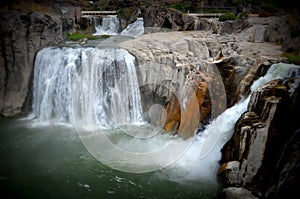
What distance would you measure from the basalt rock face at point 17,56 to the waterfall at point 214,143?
9089 mm

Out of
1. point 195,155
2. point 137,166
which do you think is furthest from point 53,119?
point 195,155

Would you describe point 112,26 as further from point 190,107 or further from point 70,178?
point 70,178

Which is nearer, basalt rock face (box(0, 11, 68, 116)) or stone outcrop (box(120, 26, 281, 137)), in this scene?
stone outcrop (box(120, 26, 281, 137))

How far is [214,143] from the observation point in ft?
33.7

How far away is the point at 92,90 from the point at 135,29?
9.29 metres

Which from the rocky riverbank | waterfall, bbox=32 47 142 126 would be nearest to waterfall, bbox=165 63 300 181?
the rocky riverbank

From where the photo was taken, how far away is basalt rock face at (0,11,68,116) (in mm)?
14265

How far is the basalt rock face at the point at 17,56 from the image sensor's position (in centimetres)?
1426

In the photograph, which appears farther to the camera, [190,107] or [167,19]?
[167,19]

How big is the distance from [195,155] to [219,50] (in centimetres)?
611

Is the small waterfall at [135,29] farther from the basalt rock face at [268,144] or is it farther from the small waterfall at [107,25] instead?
the basalt rock face at [268,144]

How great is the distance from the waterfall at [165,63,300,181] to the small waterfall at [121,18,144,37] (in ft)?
40.8

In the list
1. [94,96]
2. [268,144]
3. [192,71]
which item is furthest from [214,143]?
[94,96]

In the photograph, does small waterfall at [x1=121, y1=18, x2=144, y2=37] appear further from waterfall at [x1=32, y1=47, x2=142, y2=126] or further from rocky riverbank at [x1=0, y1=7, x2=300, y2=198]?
waterfall at [x1=32, y1=47, x2=142, y2=126]
